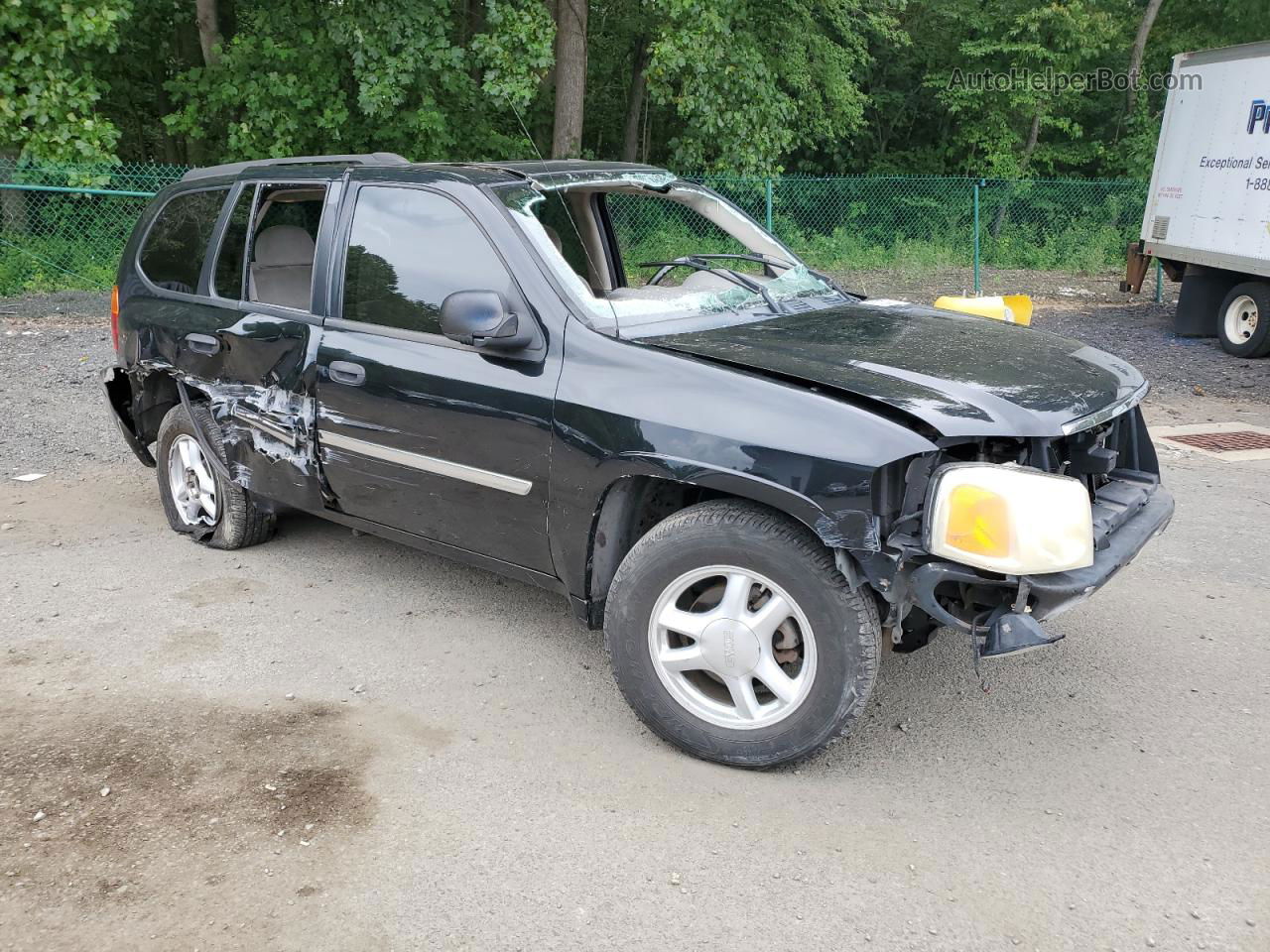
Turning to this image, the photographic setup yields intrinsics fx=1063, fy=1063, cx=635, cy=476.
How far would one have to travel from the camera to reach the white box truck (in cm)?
1171

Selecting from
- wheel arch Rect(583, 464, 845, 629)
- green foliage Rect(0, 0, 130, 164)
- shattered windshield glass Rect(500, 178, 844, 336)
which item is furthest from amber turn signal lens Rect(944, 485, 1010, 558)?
green foliage Rect(0, 0, 130, 164)

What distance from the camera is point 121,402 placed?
5.73 meters

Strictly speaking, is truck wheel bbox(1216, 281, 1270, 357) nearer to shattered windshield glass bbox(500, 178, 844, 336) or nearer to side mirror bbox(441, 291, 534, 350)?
shattered windshield glass bbox(500, 178, 844, 336)

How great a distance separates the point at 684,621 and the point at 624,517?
45 cm

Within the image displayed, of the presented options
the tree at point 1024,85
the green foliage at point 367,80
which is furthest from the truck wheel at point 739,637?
the tree at point 1024,85

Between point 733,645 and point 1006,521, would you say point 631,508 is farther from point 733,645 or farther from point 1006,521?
point 1006,521

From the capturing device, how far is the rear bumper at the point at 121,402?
5.65 m

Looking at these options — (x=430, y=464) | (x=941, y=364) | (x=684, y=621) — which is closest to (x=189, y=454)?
(x=430, y=464)

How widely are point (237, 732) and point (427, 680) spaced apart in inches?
28.1

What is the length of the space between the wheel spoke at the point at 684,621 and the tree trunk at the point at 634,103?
1926cm

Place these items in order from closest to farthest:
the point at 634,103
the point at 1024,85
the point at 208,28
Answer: the point at 208,28 < the point at 1024,85 < the point at 634,103

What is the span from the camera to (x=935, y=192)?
1847cm

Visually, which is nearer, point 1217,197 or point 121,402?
point 121,402

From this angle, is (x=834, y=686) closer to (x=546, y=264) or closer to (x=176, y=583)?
(x=546, y=264)
